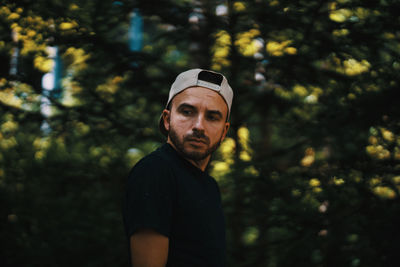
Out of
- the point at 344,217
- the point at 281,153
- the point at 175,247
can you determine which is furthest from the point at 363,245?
the point at 175,247

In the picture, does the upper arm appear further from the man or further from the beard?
the beard

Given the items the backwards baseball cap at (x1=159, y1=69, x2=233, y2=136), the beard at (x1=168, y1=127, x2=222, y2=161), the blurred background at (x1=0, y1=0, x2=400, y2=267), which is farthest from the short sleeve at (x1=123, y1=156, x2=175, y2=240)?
the blurred background at (x1=0, y1=0, x2=400, y2=267)

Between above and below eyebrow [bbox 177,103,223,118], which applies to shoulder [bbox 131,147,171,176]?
below

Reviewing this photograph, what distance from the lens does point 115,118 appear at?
312cm

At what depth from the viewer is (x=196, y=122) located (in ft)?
5.40

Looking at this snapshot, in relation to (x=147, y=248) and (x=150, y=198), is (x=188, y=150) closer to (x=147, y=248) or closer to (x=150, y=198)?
(x=150, y=198)

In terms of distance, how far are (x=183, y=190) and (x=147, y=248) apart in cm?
30

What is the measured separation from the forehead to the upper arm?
677mm

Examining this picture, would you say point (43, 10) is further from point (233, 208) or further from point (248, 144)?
point (233, 208)

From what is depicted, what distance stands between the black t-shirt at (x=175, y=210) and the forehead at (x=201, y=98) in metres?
0.29

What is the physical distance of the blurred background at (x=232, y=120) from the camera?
2.89m

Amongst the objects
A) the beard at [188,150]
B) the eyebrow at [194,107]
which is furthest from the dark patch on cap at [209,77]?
the beard at [188,150]

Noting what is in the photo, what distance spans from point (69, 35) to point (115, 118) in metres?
0.85

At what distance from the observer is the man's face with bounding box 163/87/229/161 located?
5.39ft
